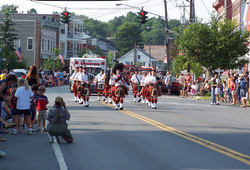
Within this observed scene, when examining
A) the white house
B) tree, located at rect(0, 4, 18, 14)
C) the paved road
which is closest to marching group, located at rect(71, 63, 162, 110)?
the paved road

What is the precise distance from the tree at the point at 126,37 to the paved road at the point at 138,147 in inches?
4192

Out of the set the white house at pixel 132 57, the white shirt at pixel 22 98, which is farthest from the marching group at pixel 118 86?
the white house at pixel 132 57

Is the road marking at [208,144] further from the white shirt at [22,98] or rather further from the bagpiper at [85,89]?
the bagpiper at [85,89]

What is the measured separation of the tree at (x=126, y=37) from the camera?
393ft

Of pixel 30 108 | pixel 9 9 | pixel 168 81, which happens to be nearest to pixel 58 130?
pixel 30 108

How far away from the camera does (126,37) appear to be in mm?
122812

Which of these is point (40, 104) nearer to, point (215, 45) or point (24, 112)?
point (24, 112)

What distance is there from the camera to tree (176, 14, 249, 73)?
1232 inches

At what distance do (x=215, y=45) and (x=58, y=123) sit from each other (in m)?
23.5

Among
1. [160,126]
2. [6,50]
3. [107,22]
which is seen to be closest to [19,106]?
[160,126]

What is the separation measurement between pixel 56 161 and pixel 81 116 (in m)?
7.89

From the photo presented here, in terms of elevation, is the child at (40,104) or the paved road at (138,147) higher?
the child at (40,104)

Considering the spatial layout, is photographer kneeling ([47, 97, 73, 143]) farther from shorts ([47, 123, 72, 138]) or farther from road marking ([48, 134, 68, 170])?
road marking ([48, 134, 68, 170])

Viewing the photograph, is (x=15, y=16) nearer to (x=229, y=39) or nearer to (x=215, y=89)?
(x=229, y=39)
